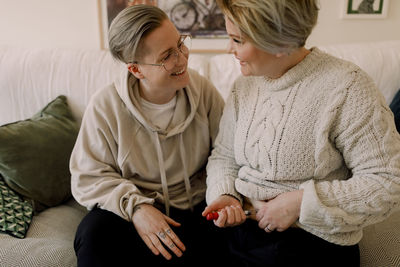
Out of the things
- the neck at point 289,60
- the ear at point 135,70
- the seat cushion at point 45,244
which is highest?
the neck at point 289,60

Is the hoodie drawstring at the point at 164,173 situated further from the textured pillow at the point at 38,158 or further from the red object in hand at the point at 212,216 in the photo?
the textured pillow at the point at 38,158

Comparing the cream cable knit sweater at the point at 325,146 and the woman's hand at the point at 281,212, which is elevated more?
the cream cable knit sweater at the point at 325,146

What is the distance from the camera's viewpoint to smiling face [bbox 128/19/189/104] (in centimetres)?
124

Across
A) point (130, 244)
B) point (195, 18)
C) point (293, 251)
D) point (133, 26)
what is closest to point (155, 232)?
point (130, 244)

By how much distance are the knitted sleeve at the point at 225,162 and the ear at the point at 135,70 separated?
13.1 inches

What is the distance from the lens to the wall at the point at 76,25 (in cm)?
210

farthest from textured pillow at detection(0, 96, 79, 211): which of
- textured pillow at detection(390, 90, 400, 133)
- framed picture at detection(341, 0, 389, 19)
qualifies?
framed picture at detection(341, 0, 389, 19)

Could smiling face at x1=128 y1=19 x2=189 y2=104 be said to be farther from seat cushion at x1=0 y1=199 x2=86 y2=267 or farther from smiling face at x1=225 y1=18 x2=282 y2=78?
seat cushion at x1=0 y1=199 x2=86 y2=267

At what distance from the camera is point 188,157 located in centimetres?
144

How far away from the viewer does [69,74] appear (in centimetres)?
184

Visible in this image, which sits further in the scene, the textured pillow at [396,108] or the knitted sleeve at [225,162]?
the textured pillow at [396,108]

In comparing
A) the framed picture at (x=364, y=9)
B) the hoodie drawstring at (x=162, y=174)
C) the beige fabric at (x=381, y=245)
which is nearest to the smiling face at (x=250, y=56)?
the hoodie drawstring at (x=162, y=174)

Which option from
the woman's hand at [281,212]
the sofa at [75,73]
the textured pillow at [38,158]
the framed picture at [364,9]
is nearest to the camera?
the woman's hand at [281,212]

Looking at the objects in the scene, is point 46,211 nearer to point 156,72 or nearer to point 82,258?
point 82,258
